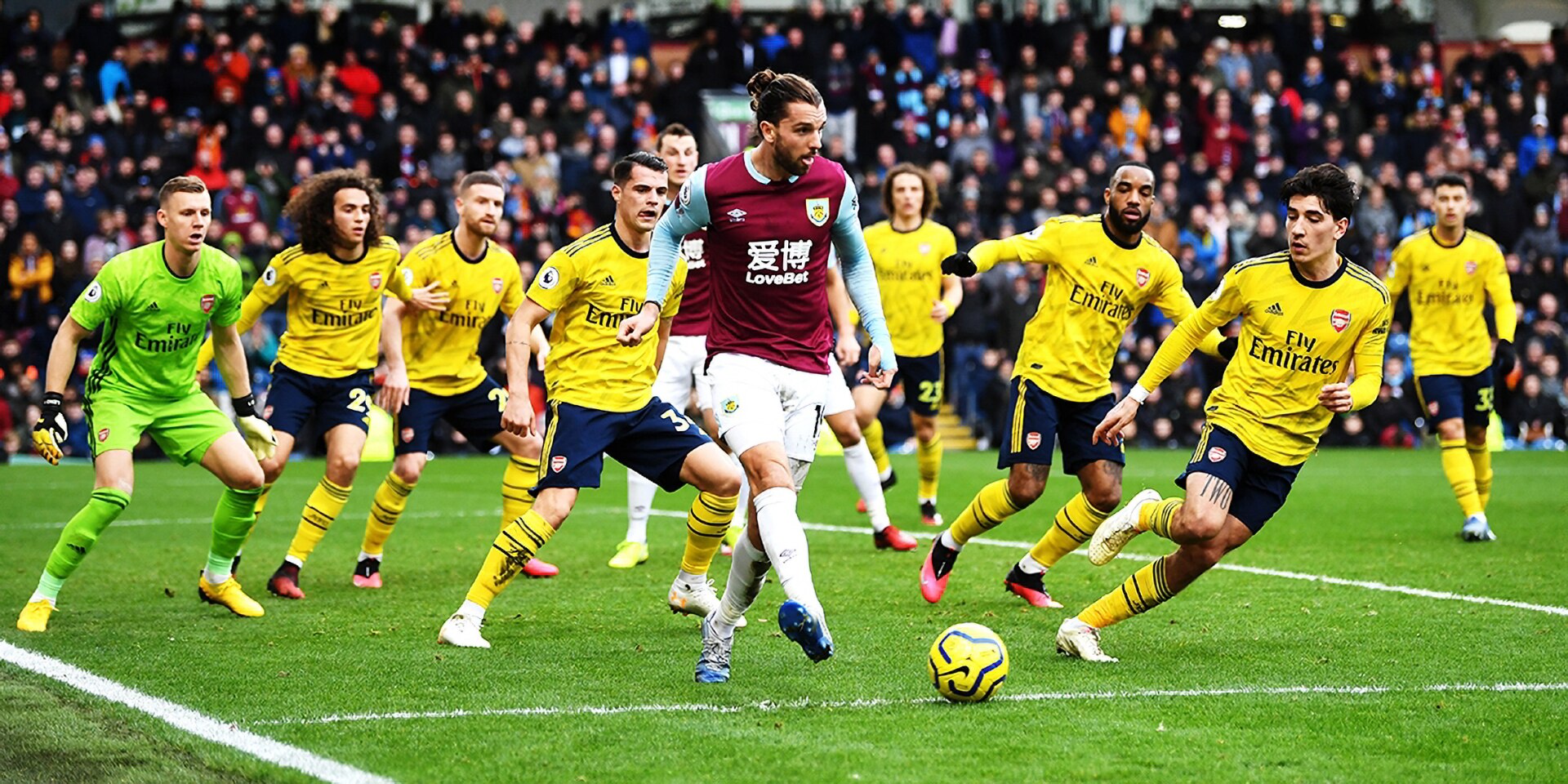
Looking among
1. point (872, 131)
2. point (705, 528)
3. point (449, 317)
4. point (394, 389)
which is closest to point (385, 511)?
point (394, 389)

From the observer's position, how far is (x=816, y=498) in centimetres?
1587

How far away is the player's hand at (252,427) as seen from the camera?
899 centimetres

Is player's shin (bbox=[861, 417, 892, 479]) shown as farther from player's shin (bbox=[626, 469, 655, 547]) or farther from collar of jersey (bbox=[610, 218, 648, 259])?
collar of jersey (bbox=[610, 218, 648, 259])

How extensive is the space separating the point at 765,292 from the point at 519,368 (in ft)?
4.70

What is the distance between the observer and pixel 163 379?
8.66 m

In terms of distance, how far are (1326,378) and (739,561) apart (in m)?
2.87

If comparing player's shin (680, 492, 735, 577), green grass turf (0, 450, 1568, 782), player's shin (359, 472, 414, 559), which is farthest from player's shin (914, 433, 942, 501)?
player's shin (680, 492, 735, 577)

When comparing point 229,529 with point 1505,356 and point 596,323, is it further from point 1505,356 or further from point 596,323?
point 1505,356

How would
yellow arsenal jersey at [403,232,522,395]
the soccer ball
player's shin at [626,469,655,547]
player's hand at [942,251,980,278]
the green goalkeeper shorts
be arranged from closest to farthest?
1. the soccer ball
2. the green goalkeeper shorts
3. player's hand at [942,251,980,278]
4. yellow arsenal jersey at [403,232,522,395]
5. player's shin at [626,469,655,547]

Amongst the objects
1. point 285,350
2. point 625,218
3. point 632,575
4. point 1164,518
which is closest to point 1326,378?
point 1164,518

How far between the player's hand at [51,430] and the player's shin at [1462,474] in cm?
958

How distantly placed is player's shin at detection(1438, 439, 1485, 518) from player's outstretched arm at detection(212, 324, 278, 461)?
857cm

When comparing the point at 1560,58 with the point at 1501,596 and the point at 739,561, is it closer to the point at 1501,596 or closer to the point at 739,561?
the point at 1501,596

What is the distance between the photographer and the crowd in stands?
22.6 m
